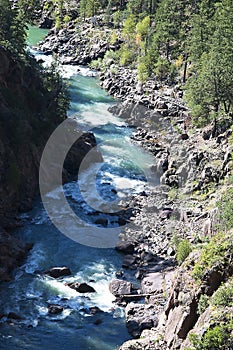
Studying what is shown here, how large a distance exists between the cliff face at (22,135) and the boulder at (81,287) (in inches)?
185

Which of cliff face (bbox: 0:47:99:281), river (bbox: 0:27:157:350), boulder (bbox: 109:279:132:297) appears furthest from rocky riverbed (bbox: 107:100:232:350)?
cliff face (bbox: 0:47:99:281)

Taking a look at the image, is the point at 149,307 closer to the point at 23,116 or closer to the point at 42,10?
the point at 23,116

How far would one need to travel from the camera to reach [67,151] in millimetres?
55219

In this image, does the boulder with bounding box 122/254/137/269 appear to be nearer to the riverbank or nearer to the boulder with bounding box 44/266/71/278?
the riverbank

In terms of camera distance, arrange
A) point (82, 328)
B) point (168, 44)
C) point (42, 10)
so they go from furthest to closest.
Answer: point (42, 10) < point (168, 44) < point (82, 328)

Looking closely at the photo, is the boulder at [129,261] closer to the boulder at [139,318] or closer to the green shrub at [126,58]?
the boulder at [139,318]

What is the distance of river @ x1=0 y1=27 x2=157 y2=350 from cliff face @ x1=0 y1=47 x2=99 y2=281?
131 cm

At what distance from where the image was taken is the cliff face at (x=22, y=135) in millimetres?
42312

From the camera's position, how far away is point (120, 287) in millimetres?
35906

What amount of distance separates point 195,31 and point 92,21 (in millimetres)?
50679

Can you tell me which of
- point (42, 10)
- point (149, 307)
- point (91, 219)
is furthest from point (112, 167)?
point (42, 10)

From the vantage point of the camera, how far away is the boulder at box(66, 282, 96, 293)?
35.5 meters

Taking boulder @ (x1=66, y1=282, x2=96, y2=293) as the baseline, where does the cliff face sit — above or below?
above

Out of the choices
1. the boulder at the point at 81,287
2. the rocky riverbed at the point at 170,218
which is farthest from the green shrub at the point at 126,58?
the boulder at the point at 81,287
